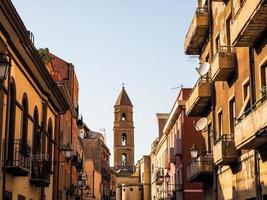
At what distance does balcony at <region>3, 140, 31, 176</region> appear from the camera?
1956 cm

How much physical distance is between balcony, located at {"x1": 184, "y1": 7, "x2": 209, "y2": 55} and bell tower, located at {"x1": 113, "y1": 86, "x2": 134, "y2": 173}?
94243 millimetres

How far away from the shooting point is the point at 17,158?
67.0ft

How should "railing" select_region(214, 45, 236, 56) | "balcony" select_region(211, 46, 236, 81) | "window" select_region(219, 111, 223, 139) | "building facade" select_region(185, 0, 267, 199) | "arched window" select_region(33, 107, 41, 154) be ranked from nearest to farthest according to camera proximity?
"building facade" select_region(185, 0, 267, 199) < "balcony" select_region(211, 46, 236, 81) < "railing" select_region(214, 45, 236, 56) < "window" select_region(219, 111, 223, 139) < "arched window" select_region(33, 107, 41, 154)

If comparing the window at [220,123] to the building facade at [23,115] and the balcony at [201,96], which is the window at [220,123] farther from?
the building facade at [23,115]

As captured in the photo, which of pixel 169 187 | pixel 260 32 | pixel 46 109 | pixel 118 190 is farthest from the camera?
pixel 118 190

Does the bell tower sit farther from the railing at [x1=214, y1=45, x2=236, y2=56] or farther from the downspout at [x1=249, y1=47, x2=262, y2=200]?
the downspout at [x1=249, y1=47, x2=262, y2=200]

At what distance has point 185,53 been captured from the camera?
28.6 meters

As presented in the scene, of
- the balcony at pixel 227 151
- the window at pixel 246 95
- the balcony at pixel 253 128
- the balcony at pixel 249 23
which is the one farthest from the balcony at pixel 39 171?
the balcony at pixel 249 23

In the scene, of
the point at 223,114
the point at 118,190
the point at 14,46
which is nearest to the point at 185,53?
the point at 223,114

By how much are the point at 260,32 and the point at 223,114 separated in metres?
6.87

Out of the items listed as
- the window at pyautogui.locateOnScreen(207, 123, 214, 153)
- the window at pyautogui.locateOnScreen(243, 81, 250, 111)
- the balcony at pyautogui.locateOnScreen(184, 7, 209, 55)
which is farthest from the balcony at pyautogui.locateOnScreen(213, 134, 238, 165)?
the balcony at pyautogui.locateOnScreen(184, 7, 209, 55)

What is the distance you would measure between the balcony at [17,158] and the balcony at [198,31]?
923 cm

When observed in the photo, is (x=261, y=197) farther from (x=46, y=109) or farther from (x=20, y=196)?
(x=46, y=109)

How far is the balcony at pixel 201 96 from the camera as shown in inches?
990
